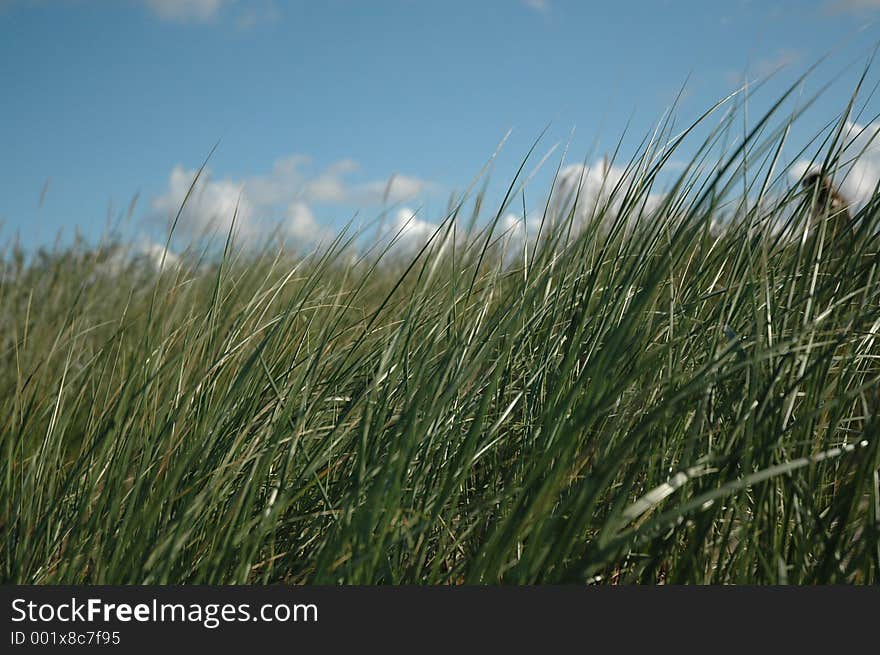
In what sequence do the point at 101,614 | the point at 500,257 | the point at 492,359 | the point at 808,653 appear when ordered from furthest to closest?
the point at 500,257 → the point at 492,359 → the point at 101,614 → the point at 808,653

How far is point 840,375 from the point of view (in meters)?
1.37

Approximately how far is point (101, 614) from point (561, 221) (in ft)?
4.81

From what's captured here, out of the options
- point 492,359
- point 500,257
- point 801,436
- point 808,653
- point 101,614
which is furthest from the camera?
point 500,257

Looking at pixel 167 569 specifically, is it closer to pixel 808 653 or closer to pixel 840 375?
pixel 808 653

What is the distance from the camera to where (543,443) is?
4.36 ft

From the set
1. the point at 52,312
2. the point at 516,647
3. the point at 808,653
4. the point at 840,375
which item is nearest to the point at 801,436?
the point at 840,375

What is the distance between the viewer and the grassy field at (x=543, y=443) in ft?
3.93

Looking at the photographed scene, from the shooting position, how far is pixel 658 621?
3.97ft

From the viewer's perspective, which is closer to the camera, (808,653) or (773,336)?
(808,653)

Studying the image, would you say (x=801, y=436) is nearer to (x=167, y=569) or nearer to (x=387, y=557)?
(x=387, y=557)

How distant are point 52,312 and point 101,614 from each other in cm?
370

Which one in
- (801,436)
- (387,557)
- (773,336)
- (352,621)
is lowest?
(352,621)

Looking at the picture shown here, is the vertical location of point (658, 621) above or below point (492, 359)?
below

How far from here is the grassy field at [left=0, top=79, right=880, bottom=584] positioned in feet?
3.93
